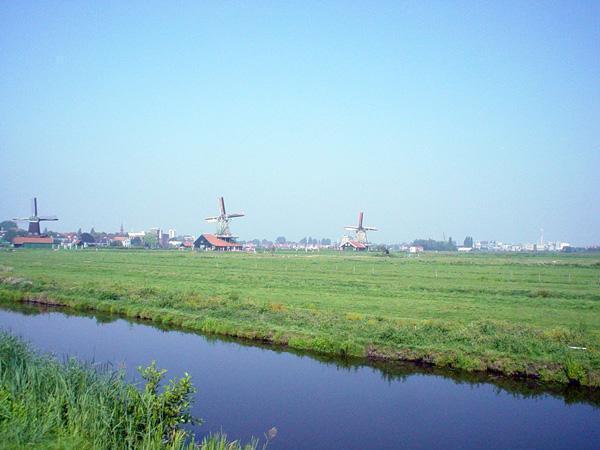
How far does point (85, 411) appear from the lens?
27.6 ft

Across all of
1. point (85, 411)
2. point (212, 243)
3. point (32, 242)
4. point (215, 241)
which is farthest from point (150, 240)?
point (85, 411)

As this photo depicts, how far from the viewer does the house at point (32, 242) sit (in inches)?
3942

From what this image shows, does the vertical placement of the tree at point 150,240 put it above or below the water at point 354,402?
above

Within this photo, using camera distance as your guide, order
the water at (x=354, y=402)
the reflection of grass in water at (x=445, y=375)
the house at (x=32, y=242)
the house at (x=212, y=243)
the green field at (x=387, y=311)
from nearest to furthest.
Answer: the water at (x=354, y=402), the reflection of grass in water at (x=445, y=375), the green field at (x=387, y=311), the house at (x=32, y=242), the house at (x=212, y=243)

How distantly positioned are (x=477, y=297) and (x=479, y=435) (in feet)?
60.9

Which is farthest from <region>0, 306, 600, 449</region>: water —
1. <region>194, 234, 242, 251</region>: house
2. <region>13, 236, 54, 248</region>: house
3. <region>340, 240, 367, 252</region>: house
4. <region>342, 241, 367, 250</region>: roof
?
<region>342, 241, 367, 250</region>: roof

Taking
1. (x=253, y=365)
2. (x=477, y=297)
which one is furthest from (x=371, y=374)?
(x=477, y=297)

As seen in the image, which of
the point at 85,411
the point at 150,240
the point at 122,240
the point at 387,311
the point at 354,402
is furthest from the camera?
the point at 122,240

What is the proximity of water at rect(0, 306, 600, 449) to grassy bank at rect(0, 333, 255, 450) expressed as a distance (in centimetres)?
254

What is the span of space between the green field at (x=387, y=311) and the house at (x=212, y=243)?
210ft

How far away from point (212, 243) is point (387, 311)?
8378 centimetres

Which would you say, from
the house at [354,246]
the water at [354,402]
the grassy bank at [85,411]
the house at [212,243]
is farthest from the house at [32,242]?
the grassy bank at [85,411]

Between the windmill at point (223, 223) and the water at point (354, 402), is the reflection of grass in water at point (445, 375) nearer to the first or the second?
the water at point (354, 402)

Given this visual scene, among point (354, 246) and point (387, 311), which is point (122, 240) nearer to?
point (354, 246)
